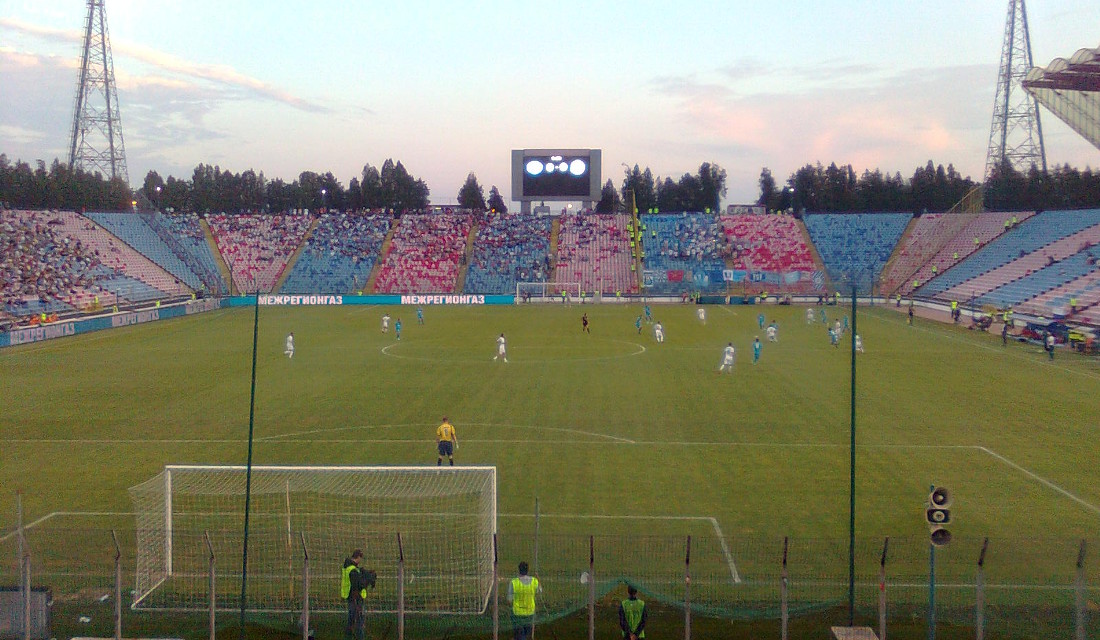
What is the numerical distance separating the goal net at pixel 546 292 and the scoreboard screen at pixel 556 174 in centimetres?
822

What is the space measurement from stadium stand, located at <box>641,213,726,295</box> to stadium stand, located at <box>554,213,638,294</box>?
2.15m

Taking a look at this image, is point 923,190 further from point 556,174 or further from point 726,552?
point 726,552

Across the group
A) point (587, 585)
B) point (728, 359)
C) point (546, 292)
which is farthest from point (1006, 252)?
point (587, 585)

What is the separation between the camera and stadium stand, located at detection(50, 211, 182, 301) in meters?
63.5

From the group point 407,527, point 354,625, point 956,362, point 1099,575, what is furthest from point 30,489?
point 956,362

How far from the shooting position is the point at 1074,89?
2037 inches

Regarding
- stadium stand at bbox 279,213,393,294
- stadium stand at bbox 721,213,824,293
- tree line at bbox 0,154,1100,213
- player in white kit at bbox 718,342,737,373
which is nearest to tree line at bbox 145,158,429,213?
tree line at bbox 0,154,1100,213

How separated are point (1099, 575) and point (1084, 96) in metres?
51.0

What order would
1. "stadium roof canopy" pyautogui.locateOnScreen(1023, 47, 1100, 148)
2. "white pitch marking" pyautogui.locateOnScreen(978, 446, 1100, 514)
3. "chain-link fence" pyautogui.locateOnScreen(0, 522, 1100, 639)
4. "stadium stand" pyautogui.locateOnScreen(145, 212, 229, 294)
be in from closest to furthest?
"chain-link fence" pyautogui.locateOnScreen(0, 522, 1100, 639) → "white pitch marking" pyautogui.locateOnScreen(978, 446, 1100, 514) → "stadium roof canopy" pyautogui.locateOnScreen(1023, 47, 1100, 148) → "stadium stand" pyautogui.locateOnScreen(145, 212, 229, 294)

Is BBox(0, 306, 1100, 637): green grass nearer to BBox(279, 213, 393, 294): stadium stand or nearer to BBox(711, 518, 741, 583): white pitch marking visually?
BBox(711, 518, 741, 583): white pitch marking

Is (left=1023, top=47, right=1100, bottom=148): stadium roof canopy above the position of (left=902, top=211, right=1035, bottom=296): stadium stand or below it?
above

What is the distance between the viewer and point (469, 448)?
21.0m

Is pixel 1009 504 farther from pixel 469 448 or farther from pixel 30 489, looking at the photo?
pixel 30 489

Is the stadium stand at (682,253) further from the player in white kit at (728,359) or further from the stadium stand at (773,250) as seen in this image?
the player in white kit at (728,359)
